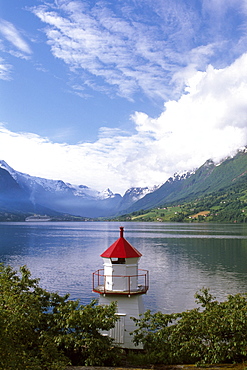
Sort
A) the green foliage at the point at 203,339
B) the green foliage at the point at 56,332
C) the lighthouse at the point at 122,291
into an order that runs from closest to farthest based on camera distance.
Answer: the green foliage at the point at 56,332 < the green foliage at the point at 203,339 < the lighthouse at the point at 122,291

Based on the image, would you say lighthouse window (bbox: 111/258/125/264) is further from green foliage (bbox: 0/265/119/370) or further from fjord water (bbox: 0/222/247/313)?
fjord water (bbox: 0/222/247/313)

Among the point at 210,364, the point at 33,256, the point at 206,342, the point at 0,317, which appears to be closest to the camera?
the point at 0,317

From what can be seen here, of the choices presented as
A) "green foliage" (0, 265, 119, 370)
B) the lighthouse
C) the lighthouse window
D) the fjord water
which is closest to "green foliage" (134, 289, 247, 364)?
the lighthouse

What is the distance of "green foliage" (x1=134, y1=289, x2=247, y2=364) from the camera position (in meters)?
14.0

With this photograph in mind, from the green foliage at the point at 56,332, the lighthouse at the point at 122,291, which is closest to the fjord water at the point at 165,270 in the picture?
the lighthouse at the point at 122,291

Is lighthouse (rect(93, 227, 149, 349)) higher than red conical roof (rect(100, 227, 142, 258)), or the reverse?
red conical roof (rect(100, 227, 142, 258))

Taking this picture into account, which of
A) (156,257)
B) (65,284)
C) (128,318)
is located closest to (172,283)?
(65,284)

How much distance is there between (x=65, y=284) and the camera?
45594 millimetres

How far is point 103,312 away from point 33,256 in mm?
61905

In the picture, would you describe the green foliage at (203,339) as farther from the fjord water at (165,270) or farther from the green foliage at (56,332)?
the fjord water at (165,270)

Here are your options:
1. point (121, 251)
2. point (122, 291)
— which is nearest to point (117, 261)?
point (121, 251)

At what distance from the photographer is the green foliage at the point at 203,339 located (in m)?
14.0

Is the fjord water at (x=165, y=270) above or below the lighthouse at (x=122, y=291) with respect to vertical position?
below

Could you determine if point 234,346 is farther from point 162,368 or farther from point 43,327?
point 43,327
